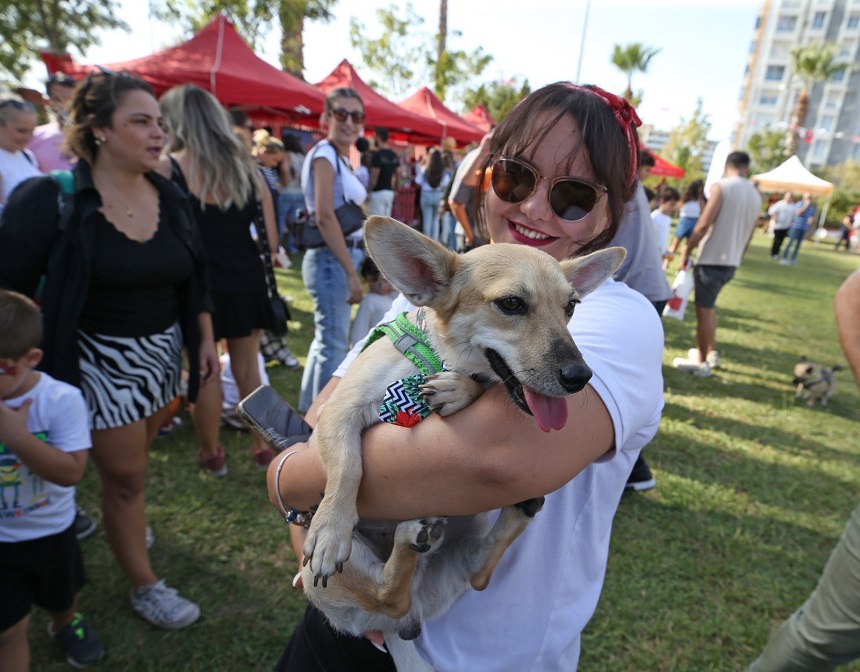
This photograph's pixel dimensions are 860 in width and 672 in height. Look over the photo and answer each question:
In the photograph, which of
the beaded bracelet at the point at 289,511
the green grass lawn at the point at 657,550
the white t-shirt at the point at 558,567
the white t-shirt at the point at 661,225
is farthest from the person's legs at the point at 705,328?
the beaded bracelet at the point at 289,511

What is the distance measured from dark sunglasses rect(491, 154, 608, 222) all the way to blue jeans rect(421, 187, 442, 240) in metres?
12.3

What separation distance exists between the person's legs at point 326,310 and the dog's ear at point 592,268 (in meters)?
3.47

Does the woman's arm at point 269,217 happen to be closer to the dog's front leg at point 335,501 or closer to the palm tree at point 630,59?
the dog's front leg at point 335,501

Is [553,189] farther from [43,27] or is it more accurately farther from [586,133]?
[43,27]

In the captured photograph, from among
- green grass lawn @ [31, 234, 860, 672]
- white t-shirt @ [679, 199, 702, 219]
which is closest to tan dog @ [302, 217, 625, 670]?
green grass lawn @ [31, 234, 860, 672]

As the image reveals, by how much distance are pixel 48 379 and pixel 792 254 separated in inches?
1092

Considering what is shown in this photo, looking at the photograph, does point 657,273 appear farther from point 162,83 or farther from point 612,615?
point 162,83

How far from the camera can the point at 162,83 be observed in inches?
410

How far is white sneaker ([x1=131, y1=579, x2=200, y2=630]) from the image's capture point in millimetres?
2959

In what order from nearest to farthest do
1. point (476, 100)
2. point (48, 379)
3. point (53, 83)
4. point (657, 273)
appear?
point (48, 379)
point (657, 273)
point (53, 83)
point (476, 100)

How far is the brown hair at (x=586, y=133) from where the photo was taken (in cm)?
159

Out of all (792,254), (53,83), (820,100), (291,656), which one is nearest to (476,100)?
(792,254)

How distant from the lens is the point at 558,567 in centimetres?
134

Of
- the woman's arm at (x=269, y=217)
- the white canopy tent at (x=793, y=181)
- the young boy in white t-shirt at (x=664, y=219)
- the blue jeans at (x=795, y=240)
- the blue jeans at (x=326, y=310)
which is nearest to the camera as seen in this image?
the woman's arm at (x=269, y=217)
